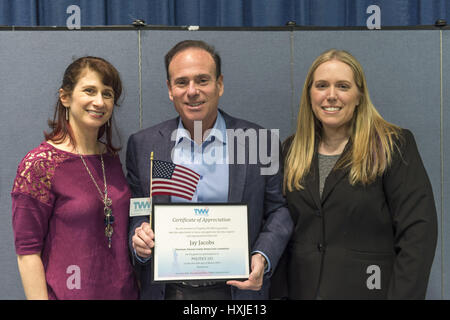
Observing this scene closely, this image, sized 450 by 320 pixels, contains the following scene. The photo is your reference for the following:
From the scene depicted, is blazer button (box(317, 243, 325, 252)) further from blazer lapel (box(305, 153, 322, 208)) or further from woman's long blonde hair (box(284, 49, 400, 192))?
woman's long blonde hair (box(284, 49, 400, 192))

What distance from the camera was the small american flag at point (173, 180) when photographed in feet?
6.66

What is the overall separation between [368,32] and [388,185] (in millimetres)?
1192

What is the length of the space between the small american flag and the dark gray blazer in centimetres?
8

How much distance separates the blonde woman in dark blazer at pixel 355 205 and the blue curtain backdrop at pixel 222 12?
3.57 feet

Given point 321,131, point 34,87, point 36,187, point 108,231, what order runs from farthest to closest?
point 34,87
point 321,131
point 108,231
point 36,187

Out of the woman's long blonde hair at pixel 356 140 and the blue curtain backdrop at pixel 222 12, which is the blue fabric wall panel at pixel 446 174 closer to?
the blue curtain backdrop at pixel 222 12

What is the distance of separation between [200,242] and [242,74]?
122cm

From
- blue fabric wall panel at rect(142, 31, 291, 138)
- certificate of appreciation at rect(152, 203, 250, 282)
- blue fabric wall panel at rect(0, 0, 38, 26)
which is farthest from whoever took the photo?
blue fabric wall panel at rect(0, 0, 38, 26)

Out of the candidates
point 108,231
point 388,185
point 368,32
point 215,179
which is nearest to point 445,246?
point 388,185

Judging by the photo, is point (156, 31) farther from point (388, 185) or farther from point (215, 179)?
point (388, 185)

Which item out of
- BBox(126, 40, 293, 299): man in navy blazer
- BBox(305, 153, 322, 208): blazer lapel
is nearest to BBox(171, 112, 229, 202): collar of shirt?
BBox(126, 40, 293, 299): man in navy blazer

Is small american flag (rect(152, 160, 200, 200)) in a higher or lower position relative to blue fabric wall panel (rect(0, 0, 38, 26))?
lower

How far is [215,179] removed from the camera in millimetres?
2141

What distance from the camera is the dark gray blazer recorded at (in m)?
2.07
